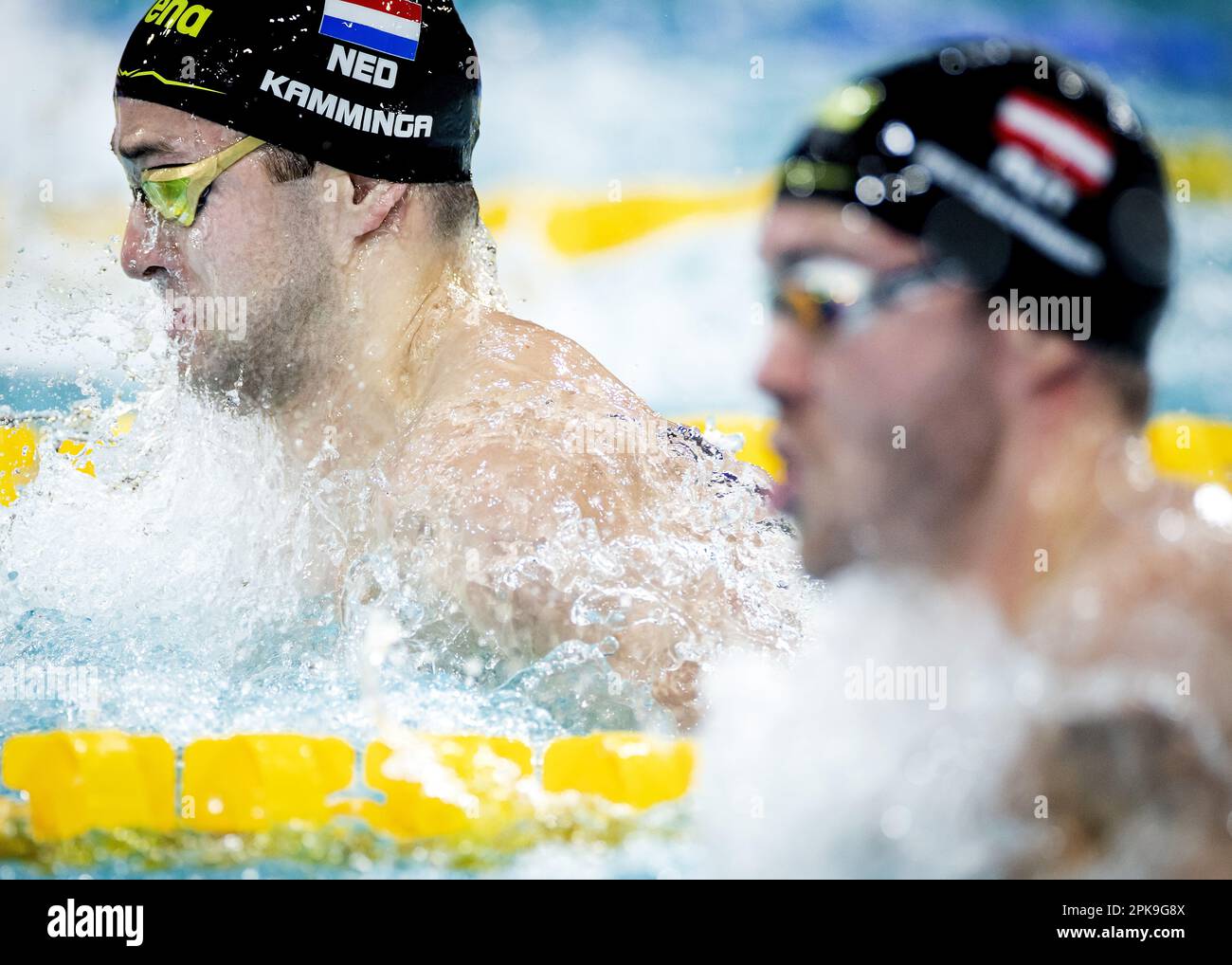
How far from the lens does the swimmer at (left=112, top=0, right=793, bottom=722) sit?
7.47 feet

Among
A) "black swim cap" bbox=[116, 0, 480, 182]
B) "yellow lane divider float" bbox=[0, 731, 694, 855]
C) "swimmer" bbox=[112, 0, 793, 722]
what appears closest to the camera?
"yellow lane divider float" bbox=[0, 731, 694, 855]

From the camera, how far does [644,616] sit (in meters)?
1.95

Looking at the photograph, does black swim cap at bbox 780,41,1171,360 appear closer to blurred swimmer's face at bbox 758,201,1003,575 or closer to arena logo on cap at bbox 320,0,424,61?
blurred swimmer's face at bbox 758,201,1003,575

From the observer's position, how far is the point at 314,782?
160 cm

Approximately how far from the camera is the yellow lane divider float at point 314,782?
5.11 ft

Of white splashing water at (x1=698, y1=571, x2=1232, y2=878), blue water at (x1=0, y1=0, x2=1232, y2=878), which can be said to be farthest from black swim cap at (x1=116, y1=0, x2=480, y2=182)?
blue water at (x1=0, y1=0, x2=1232, y2=878)

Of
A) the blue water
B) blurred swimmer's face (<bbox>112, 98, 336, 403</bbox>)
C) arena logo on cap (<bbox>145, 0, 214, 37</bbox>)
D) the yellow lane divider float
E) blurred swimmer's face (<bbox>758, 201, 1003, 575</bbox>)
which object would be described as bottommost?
the yellow lane divider float

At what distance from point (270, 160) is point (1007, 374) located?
1747 mm

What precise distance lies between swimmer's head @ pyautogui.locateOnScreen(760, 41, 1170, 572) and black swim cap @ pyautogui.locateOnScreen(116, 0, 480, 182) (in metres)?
1.46

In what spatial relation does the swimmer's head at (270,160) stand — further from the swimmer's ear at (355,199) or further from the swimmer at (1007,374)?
the swimmer at (1007,374)

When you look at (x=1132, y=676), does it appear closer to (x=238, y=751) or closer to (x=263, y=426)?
(x=238, y=751)

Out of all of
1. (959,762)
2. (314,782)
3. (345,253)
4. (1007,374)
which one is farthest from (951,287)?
(345,253)
